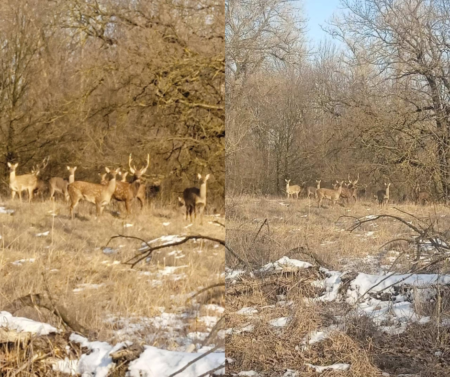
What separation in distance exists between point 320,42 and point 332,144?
34 cm

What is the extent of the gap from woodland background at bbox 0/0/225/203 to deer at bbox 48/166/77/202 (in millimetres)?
32

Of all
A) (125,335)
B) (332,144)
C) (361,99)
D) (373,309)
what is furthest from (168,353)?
(361,99)

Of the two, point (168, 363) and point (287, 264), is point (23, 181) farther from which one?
point (287, 264)

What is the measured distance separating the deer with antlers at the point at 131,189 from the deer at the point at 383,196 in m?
1.14

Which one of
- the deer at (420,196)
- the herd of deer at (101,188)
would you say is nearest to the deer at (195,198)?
the herd of deer at (101,188)

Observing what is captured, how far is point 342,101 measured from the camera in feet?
6.23

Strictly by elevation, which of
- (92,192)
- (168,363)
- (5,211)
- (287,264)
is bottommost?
(168,363)

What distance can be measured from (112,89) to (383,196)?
1.35 m

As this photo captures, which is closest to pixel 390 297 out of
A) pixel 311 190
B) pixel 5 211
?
pixel 311 190

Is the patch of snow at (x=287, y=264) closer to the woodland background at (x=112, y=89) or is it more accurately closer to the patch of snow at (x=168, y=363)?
the patch of snow at (x=168, y=363)

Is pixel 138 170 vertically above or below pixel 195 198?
above

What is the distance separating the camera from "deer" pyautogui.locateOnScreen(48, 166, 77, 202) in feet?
8.72

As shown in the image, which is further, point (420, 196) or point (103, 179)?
point (103, 179)

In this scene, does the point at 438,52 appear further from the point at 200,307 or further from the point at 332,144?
the point at 200,307
